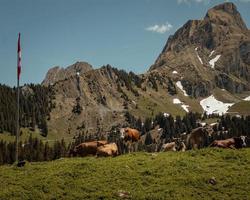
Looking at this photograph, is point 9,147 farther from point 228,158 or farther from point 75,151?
point 228,158

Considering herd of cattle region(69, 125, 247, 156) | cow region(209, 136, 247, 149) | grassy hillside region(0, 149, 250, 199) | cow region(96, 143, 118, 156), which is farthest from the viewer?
cow region(96, 143, 118, 156)

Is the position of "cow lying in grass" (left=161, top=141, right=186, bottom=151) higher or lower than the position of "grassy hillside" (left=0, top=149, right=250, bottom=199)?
higher

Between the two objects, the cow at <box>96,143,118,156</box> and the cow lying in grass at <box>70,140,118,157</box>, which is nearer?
the cow at <box>96,143,118,156</box>

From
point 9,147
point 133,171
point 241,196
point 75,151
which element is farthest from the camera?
point 9,147

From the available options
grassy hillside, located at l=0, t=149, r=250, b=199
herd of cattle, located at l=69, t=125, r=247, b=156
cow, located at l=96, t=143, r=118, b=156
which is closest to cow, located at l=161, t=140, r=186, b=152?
herd of cattle, located at l=69, t=125, r=247, b=156

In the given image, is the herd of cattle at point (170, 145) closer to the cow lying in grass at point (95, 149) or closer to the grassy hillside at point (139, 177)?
the cow lying in grass at point (95, 149)

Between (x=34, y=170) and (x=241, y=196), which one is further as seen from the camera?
(x=34, y=170)

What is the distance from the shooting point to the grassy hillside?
2830 cm

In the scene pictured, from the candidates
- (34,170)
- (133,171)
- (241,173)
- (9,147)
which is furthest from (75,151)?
(9,147)

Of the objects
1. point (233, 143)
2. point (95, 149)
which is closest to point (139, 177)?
point (233, 143)

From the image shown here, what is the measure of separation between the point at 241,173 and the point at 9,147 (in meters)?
163

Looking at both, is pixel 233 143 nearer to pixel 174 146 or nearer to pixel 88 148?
pixel 174 146

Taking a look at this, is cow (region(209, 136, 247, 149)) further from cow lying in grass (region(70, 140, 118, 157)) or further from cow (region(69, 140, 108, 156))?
cow (region(69, 140, 108, 156))

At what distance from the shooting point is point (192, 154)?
3581 cm
